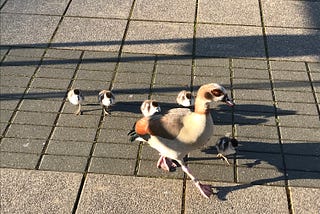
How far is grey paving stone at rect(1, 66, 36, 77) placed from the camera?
6.87 meters

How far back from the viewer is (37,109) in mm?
6266

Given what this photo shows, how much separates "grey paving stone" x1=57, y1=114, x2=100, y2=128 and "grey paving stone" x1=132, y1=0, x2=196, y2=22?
2714mm

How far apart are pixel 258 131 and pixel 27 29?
4134 mm

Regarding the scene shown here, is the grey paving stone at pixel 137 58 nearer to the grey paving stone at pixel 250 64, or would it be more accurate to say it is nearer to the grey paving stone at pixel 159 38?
the grey paving stone at pixel 159 38

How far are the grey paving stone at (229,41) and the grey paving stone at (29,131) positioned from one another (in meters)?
2.67

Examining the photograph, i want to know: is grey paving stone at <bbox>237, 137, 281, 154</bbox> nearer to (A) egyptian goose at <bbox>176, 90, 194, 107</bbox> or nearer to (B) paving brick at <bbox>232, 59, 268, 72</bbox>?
(A) egyptian goose at <bbox>176, 90, 194, 107</bbox>

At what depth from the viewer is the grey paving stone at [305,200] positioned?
16.6ft

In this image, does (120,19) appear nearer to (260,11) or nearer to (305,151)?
(260,11)

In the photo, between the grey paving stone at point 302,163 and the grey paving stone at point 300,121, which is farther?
the grey paving stone at point 300,121

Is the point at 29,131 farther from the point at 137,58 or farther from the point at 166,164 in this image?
the point at 137,58

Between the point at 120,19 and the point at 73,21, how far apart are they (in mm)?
779

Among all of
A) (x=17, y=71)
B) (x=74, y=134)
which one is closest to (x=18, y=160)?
(x=74, y=134)

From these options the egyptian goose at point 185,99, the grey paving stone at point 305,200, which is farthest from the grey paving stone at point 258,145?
the egyptian goose at point 185,99

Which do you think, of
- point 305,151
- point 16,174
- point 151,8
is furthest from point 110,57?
point 305,151
